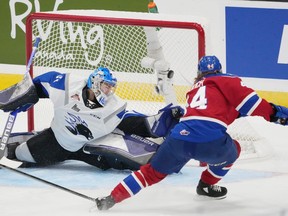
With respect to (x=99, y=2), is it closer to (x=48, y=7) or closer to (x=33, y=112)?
(x=48, y=7)

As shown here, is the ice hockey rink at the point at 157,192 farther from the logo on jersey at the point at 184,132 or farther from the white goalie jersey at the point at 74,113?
the logo on jersey at the point at 184,132

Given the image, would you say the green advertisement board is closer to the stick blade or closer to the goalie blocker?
the stick blade

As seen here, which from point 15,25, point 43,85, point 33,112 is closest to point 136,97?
point 33,112

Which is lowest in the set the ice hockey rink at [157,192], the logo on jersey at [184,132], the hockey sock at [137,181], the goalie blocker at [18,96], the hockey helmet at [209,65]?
the ice hockey rink at [157,192]

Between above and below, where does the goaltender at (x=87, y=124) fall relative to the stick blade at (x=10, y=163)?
above

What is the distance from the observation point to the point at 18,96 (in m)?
5.47

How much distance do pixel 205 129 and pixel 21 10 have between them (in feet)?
11.4

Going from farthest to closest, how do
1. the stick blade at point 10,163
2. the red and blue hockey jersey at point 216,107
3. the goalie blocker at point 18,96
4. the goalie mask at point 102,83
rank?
the stick blade at point 10,163, the goalie blocker at point 18,96, the goalie mask at point 102,83, the red and blue hockey jersey at point 216,107

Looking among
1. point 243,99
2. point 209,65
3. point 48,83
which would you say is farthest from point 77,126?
point 243,99

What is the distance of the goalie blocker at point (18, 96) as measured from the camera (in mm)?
5465

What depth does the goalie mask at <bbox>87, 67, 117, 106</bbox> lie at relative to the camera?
5344 mm

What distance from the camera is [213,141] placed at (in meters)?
4.58

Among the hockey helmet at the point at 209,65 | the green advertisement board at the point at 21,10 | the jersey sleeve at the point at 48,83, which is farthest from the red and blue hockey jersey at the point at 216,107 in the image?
the green advertisement board at the point at 21,10

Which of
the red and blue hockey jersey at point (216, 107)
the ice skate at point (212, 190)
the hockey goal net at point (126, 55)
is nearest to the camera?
the red and blue hockey jersey at point (216, 107)
